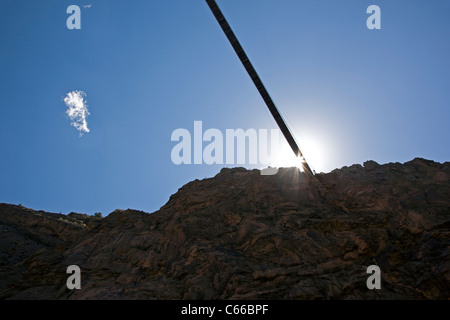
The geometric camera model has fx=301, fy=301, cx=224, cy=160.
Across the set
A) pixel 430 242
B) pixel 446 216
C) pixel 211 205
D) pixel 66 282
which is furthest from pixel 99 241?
pixel 446 216

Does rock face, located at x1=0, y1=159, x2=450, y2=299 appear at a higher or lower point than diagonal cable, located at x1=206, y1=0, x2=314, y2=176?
lower

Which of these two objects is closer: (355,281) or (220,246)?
(355,281)

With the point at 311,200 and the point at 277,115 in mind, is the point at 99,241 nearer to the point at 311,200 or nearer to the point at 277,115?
the point at 311,200

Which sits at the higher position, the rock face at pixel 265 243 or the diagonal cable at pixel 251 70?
the diagonal cable at pixel 251 70

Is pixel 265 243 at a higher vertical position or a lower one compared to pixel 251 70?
lower

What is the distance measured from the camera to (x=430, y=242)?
622 inches

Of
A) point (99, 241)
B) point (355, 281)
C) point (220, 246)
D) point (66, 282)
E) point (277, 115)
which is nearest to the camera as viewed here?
point (355, 281)

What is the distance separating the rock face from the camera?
48.0 ft

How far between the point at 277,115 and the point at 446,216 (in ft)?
55.3

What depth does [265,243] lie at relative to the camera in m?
17.5

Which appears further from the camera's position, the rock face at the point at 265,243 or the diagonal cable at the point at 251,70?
the diagonal cable at the point at 251,70

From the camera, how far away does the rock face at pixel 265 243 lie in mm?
14633

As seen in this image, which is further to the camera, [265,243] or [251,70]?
[251,70]
